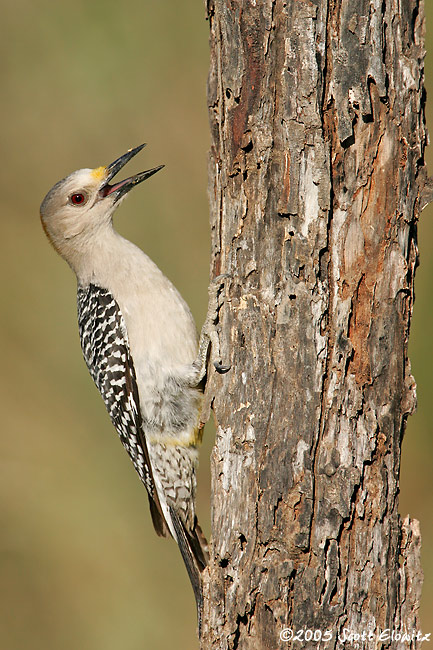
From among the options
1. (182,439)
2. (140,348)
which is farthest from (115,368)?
(182,439)

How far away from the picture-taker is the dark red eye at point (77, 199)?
13.5ft

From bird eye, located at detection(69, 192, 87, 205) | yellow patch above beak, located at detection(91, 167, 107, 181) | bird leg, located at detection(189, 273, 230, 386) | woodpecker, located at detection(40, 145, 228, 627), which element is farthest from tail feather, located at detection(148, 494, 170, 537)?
yellow patch above beak, located at detection(91, 167, 107, 181)

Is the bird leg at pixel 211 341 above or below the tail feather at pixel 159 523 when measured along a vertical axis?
above

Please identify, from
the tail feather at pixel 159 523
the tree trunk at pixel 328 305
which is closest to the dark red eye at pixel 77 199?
the tree trunk at pixel 328 305

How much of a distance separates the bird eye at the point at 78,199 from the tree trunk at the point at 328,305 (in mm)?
1822

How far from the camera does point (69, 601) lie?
5469 mm

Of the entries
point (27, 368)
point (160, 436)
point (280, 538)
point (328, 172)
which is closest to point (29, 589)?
point (27, 368)

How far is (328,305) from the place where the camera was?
7.94 ft

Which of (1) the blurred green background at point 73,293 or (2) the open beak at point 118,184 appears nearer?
(2) the open beak at point 118,184

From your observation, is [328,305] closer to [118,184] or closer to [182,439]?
[182,439]

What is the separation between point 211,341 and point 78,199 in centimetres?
165

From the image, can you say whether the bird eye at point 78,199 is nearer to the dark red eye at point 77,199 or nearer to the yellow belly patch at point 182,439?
the dark red eye at point 77,199

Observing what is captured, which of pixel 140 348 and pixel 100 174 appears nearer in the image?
pixel 140 348

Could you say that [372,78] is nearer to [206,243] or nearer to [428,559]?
[206,243]
